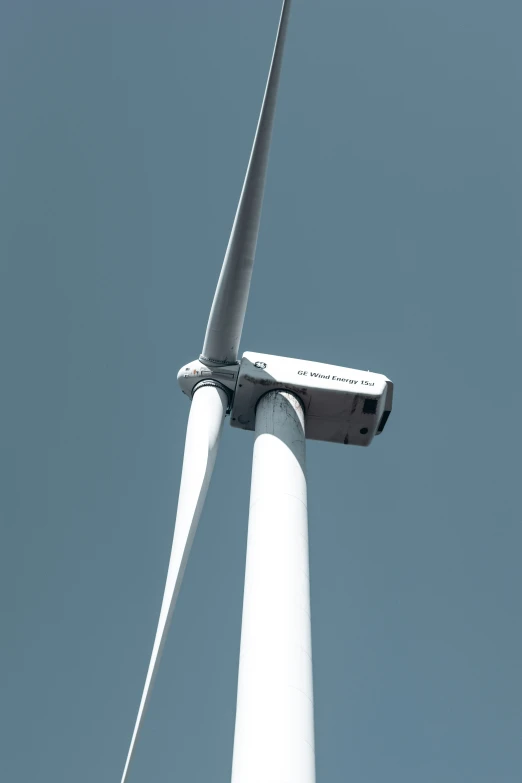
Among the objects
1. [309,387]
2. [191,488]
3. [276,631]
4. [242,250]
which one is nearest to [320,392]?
[309,387]

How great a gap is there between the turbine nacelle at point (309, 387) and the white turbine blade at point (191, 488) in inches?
14.8

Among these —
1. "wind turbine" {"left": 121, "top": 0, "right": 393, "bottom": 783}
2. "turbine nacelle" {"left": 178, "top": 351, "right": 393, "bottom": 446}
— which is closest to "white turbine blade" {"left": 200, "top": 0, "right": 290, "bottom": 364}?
"wind turbine" {"left": 121, "top": 0, "right": 393, "bottom": 783}

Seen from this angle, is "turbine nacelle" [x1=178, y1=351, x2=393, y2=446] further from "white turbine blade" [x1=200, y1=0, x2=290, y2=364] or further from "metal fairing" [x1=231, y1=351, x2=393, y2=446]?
"white turbine blade" [x1=200, y1=0, x2=290, y2=364]

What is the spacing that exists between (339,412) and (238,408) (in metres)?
1.96

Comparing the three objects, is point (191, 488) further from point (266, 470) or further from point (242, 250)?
point (242, 250)

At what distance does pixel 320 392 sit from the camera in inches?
650

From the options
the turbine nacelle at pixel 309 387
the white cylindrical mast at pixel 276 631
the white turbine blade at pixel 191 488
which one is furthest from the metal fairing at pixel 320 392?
the white cylindrical mast at pixel 276 631

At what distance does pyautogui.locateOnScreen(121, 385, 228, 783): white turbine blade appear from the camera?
11.8 metres

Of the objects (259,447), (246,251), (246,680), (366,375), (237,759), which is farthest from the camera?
(366,375)

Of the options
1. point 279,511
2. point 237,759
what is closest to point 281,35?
point 279,511

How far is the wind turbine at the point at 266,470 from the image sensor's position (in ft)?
32.7

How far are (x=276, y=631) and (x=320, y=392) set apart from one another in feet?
21.0

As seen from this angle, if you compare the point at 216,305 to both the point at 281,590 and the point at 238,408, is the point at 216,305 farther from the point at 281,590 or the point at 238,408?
the point at 281,590

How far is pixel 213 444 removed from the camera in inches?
597
